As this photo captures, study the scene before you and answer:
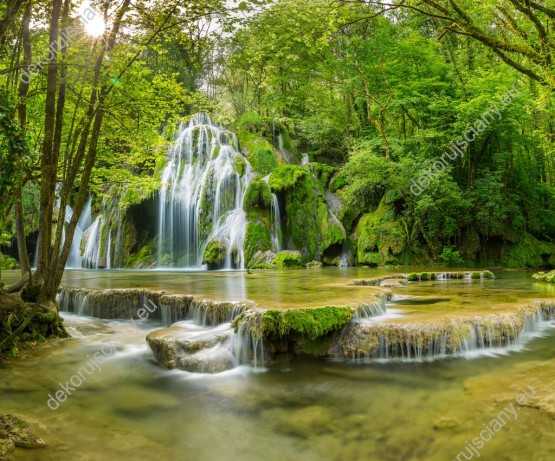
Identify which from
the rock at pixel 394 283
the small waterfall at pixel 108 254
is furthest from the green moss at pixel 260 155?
the rock at pixel 394 283

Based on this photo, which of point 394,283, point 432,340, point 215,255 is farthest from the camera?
point 215,255

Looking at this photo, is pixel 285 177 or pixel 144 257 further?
pixel 144 257

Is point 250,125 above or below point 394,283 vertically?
above

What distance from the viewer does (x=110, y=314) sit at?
31.0 ft

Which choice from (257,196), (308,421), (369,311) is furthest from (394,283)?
(257,196)

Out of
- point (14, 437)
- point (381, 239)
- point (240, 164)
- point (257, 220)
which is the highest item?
point (240, 164)

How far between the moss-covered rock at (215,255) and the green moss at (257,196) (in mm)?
2422

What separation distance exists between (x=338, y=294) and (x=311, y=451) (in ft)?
14.8

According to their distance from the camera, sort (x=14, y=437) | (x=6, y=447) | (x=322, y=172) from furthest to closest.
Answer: (x=322, y=172) < (x=14, y=437) < (x=6, y=447)

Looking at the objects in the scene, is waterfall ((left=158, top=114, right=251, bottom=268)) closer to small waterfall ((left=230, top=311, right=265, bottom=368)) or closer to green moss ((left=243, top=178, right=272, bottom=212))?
green moss ((left=243, top=178, right=272, bottom=212))

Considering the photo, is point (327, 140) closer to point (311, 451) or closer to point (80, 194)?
point (80, 194)

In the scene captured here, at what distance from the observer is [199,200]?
2148cm

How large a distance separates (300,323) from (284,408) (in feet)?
5.25

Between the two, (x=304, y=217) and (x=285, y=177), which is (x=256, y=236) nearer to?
(x=304, y=217)
